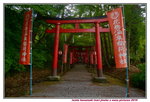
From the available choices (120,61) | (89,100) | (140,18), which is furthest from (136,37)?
(89,100)

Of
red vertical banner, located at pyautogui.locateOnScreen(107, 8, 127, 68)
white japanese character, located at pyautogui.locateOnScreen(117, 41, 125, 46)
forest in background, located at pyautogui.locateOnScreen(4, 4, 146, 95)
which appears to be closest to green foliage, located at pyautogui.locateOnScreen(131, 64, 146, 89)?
forest in background, located at pyautogui.locateOnScreen(4, 4, 146, 95)

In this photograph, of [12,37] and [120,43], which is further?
[12,37]

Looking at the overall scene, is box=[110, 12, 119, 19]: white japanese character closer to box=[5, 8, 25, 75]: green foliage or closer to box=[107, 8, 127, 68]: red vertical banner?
box=[107, 8, 127, 68]: red vertical banner

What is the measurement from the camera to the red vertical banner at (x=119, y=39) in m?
5.45

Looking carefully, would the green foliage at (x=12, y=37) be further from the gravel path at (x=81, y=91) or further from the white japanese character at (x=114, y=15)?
the white japanese character at (x=114, y=15)

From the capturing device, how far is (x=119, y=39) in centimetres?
563

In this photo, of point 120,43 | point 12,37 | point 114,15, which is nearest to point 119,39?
point 120,43

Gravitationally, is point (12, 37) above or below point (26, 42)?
above

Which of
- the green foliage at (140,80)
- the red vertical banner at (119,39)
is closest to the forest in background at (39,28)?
the green foliage at (140,80)

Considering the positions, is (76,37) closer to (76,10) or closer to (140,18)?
(76,10)

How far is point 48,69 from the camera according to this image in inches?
699

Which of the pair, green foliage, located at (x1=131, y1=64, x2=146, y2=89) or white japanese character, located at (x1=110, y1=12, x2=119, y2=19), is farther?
green foliage, located at (x1=131, y1=64, x2=146, y2=89)

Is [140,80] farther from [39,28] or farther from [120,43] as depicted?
[39,28]

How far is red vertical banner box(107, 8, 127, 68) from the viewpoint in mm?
5453
